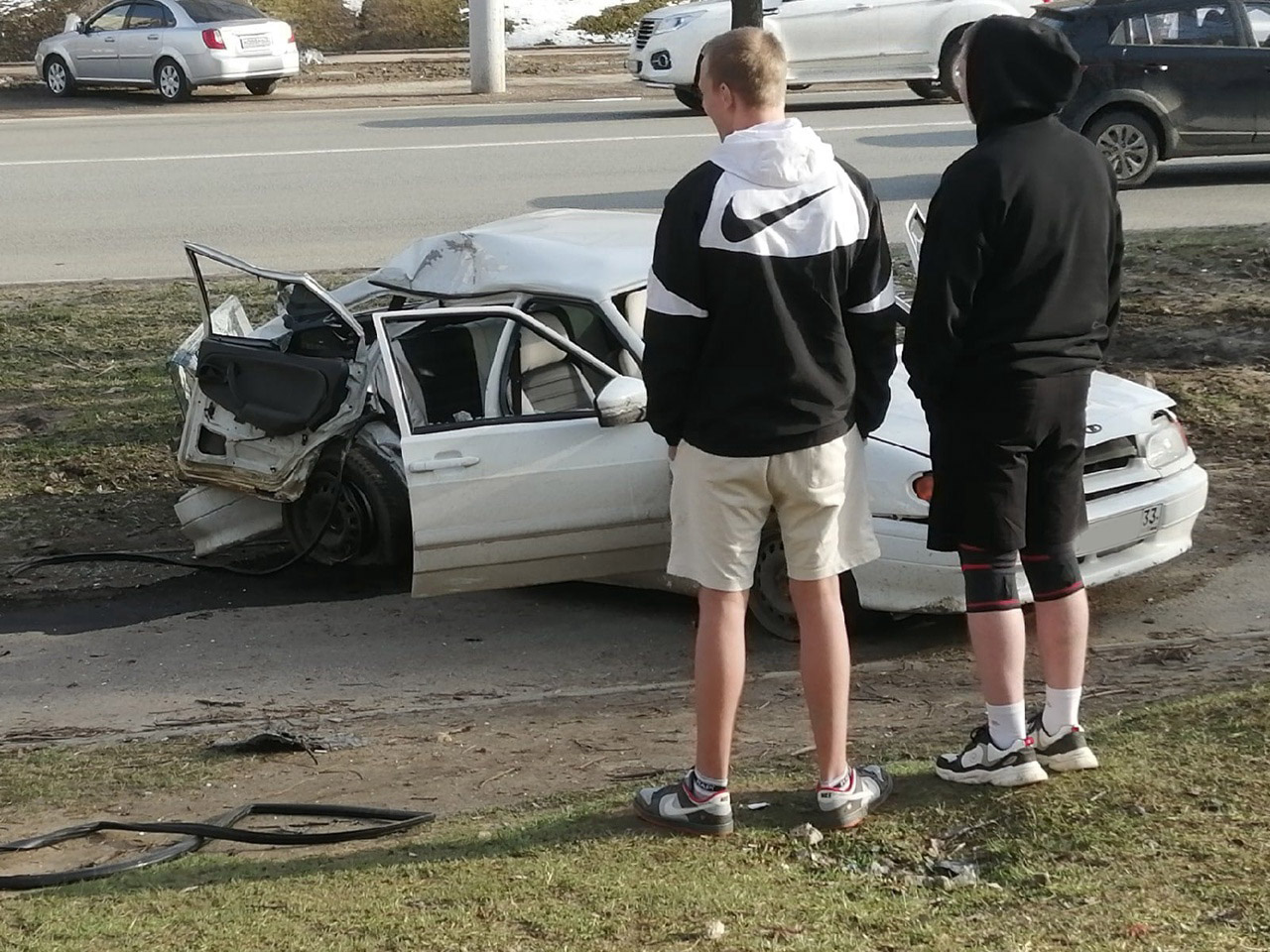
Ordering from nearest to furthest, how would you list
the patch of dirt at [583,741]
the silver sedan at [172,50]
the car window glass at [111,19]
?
the patch of dirt at [583,741]
the silver sedan at [172,50]
the car window glass at [111,19]

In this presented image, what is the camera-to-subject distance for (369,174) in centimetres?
1677

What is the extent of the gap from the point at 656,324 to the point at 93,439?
19.5ft

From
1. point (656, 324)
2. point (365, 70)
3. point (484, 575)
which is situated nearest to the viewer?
point (656, 324)

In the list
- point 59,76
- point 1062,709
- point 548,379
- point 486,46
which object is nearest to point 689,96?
point 486,46

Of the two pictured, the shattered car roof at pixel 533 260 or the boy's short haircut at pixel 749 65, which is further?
the shattered car roof at pixel 533 260

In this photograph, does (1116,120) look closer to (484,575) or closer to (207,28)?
(484,575)

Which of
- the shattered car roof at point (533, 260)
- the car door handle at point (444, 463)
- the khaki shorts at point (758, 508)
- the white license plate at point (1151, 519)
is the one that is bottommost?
the white license plate at point (1151, 519)

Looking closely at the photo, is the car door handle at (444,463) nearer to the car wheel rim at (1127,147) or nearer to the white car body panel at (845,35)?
the car wheel rim at (1127,147)

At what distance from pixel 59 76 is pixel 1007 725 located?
23862 millimetres

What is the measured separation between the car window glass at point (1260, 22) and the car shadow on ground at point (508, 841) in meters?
12.1

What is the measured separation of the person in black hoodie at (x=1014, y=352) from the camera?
3.94m

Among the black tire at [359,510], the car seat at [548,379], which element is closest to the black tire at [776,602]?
the car seat at [548,379]

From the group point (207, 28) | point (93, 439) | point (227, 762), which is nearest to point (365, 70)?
point (207, 28)

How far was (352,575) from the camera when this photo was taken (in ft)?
24.4
